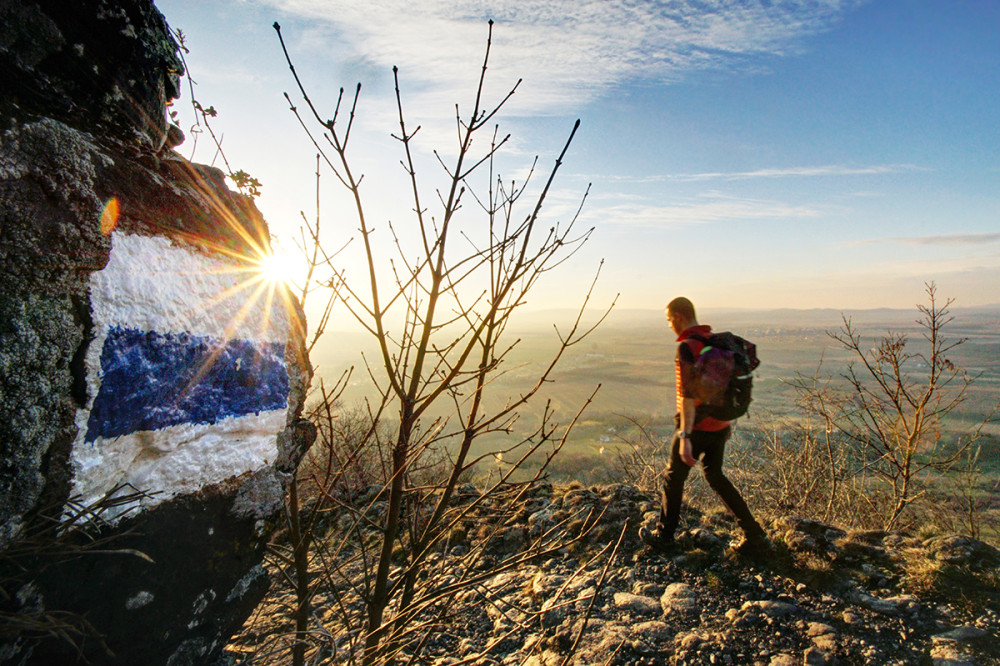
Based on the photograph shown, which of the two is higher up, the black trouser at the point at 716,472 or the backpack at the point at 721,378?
the backpack at the point at 721,378

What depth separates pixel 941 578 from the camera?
2.77 metres

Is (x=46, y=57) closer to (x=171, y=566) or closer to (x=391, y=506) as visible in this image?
(x=171, y=566)

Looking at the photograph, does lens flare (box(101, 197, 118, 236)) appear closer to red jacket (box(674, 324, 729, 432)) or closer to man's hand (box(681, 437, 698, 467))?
red jacket (box(674, 324, 729, 432))

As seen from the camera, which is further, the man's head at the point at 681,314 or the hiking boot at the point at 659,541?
the hiking boot at the point at 659,541

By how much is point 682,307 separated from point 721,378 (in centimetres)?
59

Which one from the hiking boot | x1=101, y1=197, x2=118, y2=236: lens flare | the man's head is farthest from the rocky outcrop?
x1=101, y1=197, x2=118, y2=236: lens flare

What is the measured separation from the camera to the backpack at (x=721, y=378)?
2.97 m

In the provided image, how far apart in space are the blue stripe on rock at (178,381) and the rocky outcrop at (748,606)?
96 cm

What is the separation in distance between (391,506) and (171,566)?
658 millimetres

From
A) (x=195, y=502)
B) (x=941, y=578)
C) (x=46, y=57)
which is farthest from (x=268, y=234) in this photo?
(x=941, y=578)

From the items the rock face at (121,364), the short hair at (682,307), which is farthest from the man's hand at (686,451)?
the rock face at (121,364)

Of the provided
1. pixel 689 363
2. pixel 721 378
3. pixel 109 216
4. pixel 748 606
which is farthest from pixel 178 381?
pixel 748 606

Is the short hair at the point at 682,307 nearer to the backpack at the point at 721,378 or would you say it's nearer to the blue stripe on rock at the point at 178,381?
the backpack at the point at 721,378

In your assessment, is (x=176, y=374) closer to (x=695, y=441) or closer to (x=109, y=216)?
(x=109, y=216)
